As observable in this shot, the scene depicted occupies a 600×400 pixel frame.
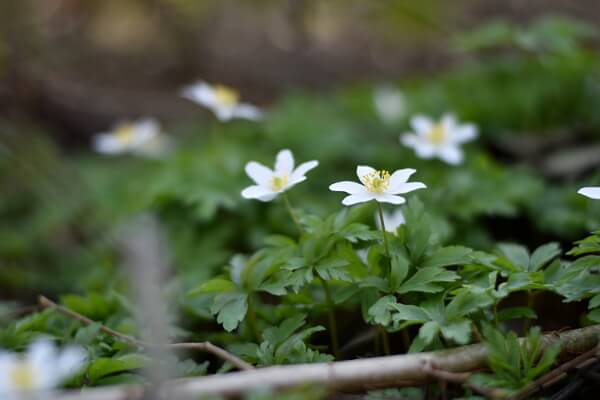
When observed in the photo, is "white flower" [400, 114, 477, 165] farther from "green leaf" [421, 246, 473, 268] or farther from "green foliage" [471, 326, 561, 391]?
"green foliage" [471, 326, 561, 391]

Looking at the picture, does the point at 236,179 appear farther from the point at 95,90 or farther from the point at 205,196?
the point at 95,90

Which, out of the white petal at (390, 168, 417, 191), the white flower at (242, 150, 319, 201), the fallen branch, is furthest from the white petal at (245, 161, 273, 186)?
the fallen branch

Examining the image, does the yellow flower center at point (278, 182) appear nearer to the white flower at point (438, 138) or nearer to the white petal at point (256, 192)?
the white petal at point (256, 192)

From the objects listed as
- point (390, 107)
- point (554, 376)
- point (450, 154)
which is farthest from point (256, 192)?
point (390, 107)

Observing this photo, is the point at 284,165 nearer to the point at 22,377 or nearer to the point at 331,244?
the point at 331,244

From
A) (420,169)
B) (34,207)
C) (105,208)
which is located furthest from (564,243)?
(34,207)
